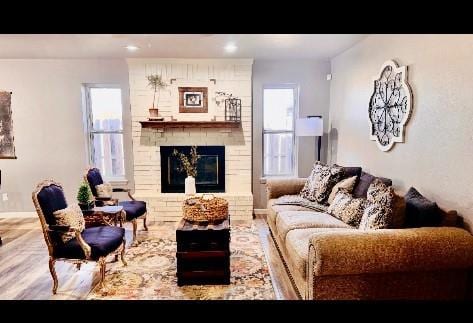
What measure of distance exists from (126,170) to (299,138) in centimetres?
295

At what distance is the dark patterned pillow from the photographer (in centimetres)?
390

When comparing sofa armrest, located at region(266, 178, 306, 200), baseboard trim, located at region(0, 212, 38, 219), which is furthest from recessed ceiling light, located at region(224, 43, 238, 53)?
baseboard trim, located at region(0, 212, 38, 219)

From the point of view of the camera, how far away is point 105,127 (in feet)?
17.8

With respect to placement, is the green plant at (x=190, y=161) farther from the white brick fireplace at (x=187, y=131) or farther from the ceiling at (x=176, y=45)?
the ceiling at (x=176, y=45)

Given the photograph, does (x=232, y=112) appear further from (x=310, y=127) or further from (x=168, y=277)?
(x=168, y=277)

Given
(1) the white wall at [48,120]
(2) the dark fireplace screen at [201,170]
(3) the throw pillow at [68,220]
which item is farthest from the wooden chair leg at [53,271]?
(1) the white wall at [48,120]

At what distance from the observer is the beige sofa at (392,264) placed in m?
2.10

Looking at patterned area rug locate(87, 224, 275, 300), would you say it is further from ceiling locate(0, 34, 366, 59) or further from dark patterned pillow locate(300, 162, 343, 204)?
ceiling locate(0, 34, 366, 59)

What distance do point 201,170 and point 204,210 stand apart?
224 cm

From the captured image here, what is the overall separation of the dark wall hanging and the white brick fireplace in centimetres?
198

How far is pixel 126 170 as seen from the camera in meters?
5.39

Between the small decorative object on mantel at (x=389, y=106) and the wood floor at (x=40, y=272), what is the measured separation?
1.75 metres
